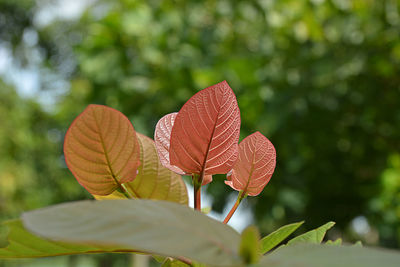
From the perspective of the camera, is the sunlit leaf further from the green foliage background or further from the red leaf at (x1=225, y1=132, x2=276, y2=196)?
the green foliage background

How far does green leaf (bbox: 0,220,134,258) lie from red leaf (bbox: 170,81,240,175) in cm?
5

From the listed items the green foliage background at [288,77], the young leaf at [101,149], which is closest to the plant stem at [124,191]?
the young leaf at [101,149]

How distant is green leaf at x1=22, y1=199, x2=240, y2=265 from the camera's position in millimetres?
90

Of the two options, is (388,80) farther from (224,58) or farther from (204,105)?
(204,105)

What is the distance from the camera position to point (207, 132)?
0.16 meters

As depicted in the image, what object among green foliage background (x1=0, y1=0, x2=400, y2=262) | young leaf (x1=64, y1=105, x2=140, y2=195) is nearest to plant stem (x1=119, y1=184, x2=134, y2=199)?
young leaf (x1=64, y1=105, x2=140, y2=195)

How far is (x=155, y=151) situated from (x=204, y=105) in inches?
1.5

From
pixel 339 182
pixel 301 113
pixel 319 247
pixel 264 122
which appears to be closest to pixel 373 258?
pixel 319 247

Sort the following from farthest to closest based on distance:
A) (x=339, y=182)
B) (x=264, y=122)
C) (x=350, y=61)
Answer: (x=339, y=182)
(x=350, y=61)
(x=264, y=122)

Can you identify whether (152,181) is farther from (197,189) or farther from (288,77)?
(288,77)

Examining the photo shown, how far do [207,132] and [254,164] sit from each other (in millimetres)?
30

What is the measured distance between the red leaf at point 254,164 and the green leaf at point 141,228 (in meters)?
0.07

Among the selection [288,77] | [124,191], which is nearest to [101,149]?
[124,191]

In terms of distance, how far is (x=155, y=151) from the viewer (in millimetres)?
179
